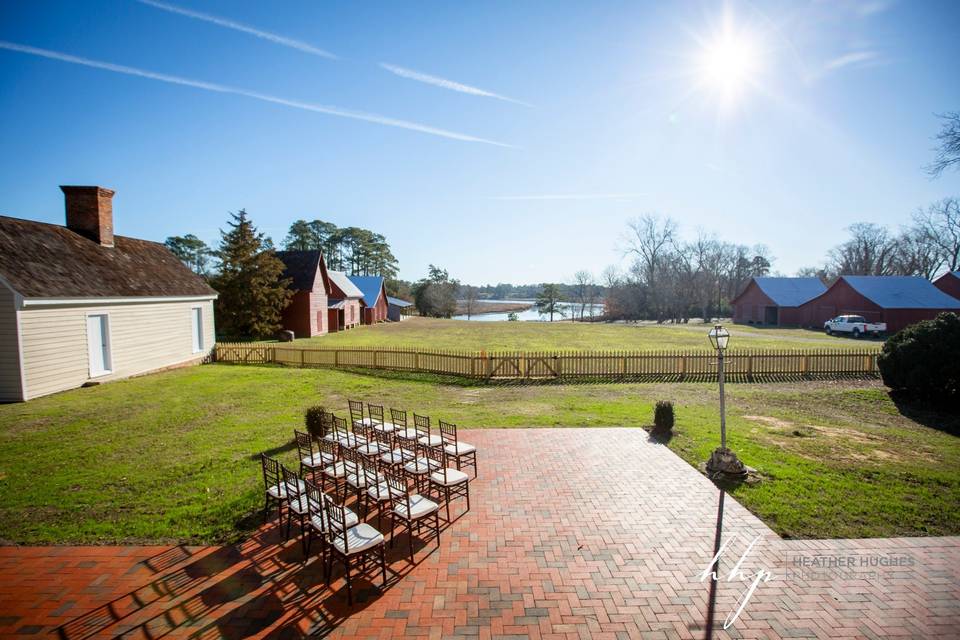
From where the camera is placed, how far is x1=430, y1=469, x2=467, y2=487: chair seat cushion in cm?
664

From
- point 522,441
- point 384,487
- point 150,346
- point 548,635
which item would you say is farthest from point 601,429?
point 150,346

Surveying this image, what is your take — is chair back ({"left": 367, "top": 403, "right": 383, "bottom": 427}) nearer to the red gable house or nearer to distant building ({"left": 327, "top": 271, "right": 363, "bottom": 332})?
the red gable house

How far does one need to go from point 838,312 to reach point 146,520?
49.5 m

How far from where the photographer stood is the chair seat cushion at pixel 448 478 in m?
6.64

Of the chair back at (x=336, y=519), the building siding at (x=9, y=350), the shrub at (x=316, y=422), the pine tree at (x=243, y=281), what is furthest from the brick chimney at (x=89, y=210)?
the chair back at (x=336, y=519)

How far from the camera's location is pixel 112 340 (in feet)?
55.2

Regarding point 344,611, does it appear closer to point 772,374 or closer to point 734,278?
point 772,374

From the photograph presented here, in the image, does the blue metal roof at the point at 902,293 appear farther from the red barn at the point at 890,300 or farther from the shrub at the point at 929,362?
the shrub at the point at 929,362

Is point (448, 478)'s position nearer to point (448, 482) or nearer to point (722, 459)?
point (448, 482)

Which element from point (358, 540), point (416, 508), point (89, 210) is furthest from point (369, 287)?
point (358, 540)

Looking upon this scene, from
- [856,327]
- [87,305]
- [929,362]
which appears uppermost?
[87,305]

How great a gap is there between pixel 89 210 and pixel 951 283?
66021 mm

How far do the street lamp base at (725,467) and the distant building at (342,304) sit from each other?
117 ft

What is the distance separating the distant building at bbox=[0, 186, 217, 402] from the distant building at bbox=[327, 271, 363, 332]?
1667 cm
